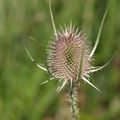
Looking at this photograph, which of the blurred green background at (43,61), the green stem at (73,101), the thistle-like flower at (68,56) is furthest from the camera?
the blurred green background at (43,61)

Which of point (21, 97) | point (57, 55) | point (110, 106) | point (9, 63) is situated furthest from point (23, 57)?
point (57, 55)

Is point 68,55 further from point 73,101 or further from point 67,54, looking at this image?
point 73,101

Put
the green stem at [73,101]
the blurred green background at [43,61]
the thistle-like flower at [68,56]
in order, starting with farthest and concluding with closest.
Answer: the blurred green background at [43,61]
the thistle-like flower at [68,56]
the green stem at [73,101]

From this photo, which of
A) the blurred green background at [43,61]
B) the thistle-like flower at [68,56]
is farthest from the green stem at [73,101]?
the blurred green background at [43,61]

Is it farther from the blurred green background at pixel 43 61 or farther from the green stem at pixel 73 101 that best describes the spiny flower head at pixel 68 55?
the blurred green background at pixel 43 61

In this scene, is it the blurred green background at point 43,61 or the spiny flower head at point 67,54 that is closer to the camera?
the spiny flower head at point 67,54

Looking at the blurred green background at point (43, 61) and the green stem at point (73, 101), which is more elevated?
the blurred green background at point (43, 61)

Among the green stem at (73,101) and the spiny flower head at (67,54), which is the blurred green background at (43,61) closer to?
the spiny flower head at (67,54)

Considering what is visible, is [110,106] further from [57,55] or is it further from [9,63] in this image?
[57,55]
